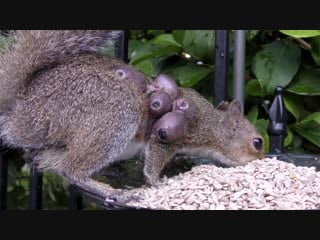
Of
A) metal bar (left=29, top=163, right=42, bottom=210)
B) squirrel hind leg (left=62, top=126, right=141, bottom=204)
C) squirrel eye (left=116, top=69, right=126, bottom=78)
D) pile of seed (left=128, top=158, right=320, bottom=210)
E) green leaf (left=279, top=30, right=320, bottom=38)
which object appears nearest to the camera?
pile of seed (left=128, top=158, right=320, bottom=210)

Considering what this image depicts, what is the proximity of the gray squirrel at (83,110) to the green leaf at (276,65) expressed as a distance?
0.92ft

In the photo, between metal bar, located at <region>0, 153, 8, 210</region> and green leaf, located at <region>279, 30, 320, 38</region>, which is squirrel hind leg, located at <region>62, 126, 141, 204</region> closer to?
metal bar, located at <region>0, 153, 8, 210</region>

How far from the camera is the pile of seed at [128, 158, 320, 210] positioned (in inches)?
71.7

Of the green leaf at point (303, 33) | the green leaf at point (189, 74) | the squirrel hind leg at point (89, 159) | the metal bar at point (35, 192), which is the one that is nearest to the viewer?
the squirrel hind leg at point (89, 159)

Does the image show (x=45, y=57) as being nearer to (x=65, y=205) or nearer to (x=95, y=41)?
(x=95, y=41)

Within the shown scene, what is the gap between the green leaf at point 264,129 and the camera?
2.42m

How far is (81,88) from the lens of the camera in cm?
201

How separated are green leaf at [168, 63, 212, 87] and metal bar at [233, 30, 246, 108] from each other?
0.41ft

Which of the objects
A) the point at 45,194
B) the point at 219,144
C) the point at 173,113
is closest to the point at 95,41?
the point at 173,113

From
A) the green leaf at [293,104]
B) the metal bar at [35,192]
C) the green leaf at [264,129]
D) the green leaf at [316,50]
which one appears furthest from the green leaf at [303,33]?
the metal bar at [35,192]

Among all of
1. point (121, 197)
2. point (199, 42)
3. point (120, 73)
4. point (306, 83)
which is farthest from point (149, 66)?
point (121, 197)

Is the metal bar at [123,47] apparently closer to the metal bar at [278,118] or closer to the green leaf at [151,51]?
the green leaf at [151,51]

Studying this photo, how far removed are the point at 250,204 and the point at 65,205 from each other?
1.33 meters

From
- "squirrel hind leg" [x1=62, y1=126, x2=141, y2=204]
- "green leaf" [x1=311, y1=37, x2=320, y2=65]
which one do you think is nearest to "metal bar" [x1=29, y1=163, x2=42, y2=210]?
"squirrel hind leg" [x1=62, y1=126, x2=141, y2=204]
